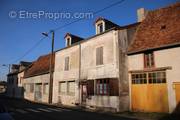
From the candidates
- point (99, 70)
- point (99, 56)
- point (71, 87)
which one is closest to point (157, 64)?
point (99, 70)

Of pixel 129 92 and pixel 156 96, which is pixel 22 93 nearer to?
pixel 129 92

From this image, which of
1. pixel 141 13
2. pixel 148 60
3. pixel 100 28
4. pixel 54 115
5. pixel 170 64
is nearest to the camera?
pixel 54 115

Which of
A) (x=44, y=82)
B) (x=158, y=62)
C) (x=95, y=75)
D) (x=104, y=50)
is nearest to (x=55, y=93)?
(x=44, y=82)

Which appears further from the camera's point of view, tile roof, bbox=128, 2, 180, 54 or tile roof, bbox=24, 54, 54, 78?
tile roof, bbox=24, 54, 54, 78

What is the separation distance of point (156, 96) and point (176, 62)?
2.85 m

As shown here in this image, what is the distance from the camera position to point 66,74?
23078 mm

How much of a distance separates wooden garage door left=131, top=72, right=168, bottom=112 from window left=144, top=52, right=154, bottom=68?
26.9 inches

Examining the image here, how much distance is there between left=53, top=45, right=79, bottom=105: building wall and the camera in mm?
21370

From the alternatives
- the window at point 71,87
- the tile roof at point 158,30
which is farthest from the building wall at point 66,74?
the tile roof at point 158,30

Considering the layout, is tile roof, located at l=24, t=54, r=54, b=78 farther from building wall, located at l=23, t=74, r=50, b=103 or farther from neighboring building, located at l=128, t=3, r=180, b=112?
neighboring building, located at l=128, t=3, r=180, b=112

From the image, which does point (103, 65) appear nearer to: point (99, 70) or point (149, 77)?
point (99, 70)

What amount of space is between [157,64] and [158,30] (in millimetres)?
3450

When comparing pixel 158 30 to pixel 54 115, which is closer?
pixel 54 115

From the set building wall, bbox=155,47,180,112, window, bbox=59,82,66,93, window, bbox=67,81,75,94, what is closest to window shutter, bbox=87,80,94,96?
window, bbox=67,81,75,94
